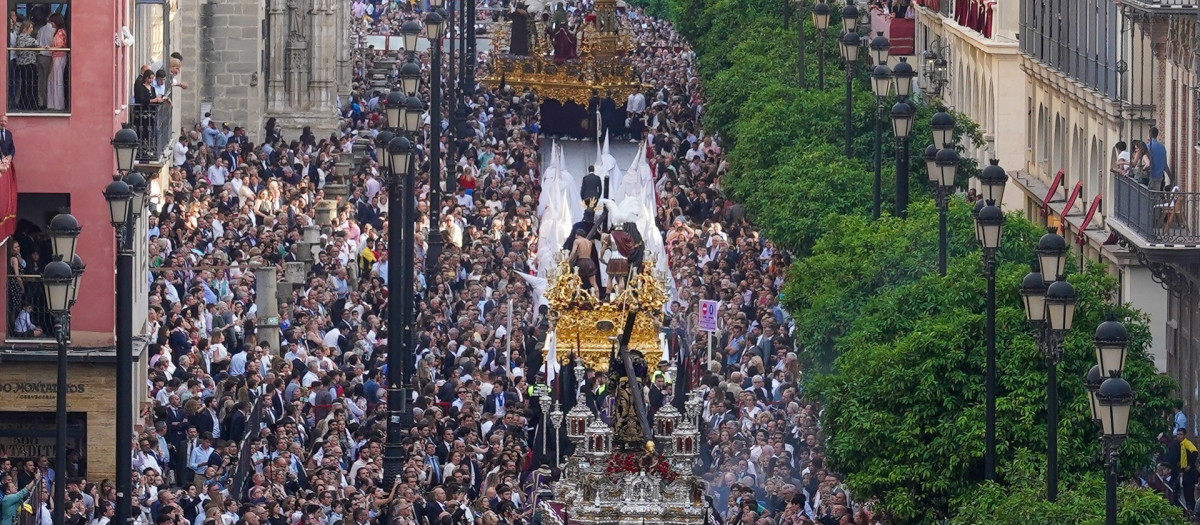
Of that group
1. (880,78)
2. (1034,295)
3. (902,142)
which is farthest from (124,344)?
(880,78)

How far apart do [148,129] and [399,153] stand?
4.47 meters

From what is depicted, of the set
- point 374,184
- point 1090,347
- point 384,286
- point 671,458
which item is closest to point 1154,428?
point 1090,347

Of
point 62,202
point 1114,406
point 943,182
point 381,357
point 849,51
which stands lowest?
point 381,357

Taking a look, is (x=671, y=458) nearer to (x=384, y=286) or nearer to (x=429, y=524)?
(x=429, y=524)

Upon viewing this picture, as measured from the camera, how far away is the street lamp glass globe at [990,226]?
117 feet

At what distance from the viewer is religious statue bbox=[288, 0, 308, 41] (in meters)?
82.5

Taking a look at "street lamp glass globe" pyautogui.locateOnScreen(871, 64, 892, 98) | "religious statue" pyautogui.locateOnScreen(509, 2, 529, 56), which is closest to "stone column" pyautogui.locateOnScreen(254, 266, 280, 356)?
"street lamp glass globe" pyautogui.locateOnScreen(871, 64, 892, 98)

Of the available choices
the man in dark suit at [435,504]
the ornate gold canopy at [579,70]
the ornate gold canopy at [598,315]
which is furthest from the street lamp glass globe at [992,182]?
the ornate gold canopy at [579,70]

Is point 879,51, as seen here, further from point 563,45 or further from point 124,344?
point 563,45

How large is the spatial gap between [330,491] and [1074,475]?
7.60 m

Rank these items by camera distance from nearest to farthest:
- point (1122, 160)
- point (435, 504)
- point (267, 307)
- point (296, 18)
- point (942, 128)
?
point (435, 504)
point (942, 128)
point (267, 307)
point (1122, 160)
point (296, 18)

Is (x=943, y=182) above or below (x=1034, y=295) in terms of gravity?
above

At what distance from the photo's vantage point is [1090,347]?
126 ft

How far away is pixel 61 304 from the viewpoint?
110 feet
